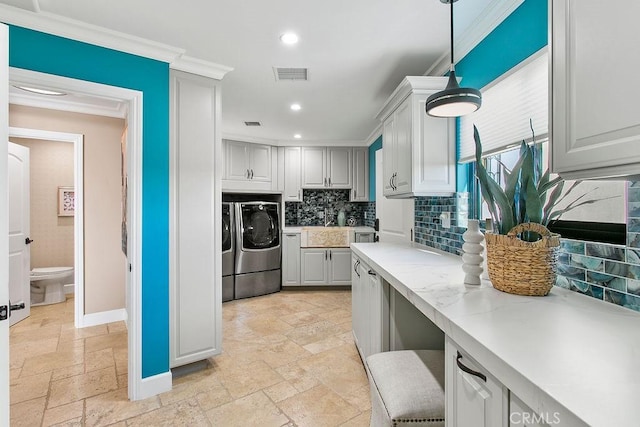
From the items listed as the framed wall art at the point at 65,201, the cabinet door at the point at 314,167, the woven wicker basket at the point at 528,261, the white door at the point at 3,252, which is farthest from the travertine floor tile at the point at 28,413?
the cabinet door at the point at 314,167

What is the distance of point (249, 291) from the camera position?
4473 millimetres

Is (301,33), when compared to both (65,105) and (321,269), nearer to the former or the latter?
(65,105)

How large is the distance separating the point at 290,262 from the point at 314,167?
163 cm

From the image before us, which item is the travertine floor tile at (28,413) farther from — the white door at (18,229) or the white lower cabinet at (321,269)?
the white lower cabinet at (321,269)

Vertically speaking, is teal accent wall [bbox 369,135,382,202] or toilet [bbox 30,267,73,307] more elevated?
teal accent wall [bbox 369,135,382,202]

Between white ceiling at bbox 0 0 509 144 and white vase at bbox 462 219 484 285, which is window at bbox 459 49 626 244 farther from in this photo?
white ceiling at bbox 0 0 509 144

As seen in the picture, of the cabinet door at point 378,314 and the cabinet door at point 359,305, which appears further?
the cabinet door at point 359,305

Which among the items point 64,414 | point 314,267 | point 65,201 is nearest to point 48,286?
point 65,201

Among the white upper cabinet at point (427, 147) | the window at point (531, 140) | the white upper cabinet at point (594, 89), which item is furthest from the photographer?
the white upper cabinet at point (427, 147)

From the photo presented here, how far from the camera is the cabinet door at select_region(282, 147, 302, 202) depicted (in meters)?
5.01

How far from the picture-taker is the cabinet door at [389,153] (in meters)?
2.63

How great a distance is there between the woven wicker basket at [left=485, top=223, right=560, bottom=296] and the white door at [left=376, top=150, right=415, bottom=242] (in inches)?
70.4

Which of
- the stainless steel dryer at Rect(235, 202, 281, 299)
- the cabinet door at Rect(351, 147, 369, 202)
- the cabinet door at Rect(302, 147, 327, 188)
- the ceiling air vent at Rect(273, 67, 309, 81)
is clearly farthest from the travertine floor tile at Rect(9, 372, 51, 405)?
the cabinet door at Rect(351, 147, 369, 202)

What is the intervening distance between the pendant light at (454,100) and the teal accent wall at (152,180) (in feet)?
5.99
